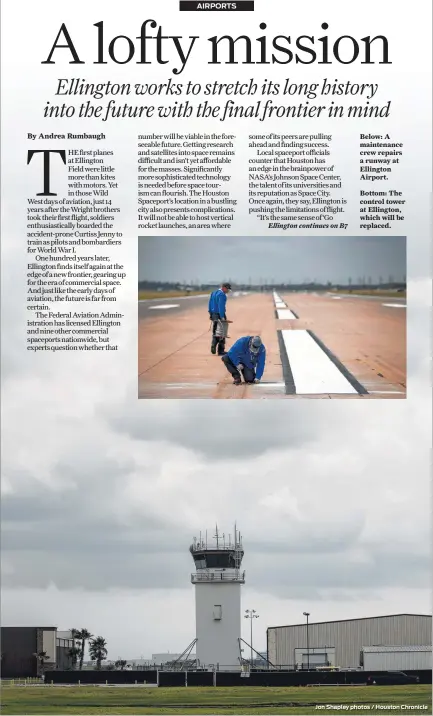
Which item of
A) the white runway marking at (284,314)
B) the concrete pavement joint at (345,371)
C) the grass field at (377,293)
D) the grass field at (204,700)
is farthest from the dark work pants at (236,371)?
the grass field at (204,700)

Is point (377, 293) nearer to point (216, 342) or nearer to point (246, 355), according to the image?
point (246, 355)

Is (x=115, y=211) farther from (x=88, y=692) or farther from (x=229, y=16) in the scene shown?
(x=88, y=692)

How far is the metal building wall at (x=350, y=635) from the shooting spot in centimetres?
1265

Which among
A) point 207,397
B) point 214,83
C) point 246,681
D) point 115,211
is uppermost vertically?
point 214,83

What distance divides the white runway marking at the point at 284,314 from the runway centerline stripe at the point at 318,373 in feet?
1.76

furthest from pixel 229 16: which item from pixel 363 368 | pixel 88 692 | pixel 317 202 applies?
pixel 88 692

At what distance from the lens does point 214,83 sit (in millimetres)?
10883

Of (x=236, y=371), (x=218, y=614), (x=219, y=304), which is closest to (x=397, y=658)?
(x=218, y=614)

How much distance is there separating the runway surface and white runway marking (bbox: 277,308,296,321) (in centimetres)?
41

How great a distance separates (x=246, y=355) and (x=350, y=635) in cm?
498

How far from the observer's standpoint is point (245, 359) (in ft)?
37.2

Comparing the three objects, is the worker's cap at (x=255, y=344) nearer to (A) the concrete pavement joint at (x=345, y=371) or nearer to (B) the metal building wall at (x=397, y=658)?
(A) the concrete pavement joint at (x=345, y=371)

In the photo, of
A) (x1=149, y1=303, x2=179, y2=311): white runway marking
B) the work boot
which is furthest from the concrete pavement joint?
(x1=149, y1=303, x2=179, y2=311): white runway marking

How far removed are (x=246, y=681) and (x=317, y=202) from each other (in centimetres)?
680
